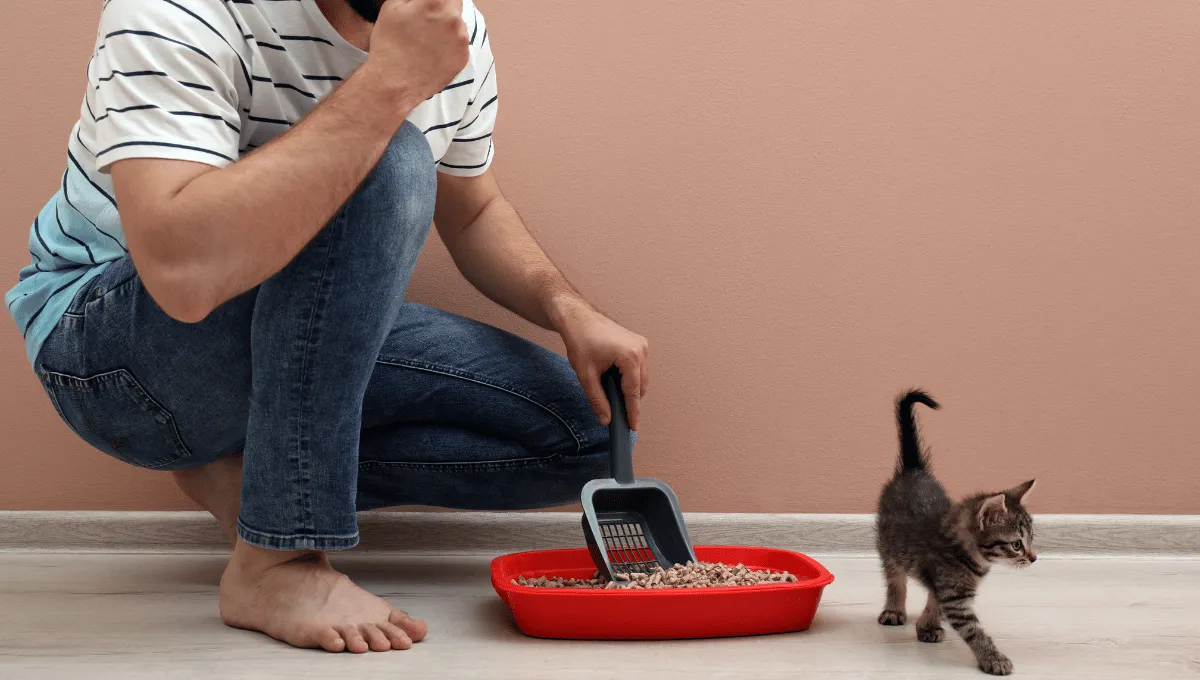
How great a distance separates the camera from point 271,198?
2.85ft

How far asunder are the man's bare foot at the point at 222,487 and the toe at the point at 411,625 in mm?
358

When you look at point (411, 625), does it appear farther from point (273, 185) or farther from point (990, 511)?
point (990, 511)

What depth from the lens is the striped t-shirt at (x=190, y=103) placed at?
90 cm

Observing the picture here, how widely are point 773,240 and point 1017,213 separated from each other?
38cm

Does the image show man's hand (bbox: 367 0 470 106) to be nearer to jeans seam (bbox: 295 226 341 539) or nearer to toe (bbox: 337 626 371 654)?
jeans seam (bbox: 295 226 341 539)

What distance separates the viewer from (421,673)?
3.11ft

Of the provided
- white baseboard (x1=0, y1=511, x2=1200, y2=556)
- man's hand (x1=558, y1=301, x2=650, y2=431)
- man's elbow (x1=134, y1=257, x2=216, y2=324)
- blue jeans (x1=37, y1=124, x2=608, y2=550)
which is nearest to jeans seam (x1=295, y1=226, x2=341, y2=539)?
blue jeans (x1=37, y1=124, x2=608, y2=550)

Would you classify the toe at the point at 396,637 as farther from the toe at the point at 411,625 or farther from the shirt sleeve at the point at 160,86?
the shirt sleeve at the point at 160,86

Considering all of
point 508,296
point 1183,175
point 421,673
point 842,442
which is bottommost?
point 421,673

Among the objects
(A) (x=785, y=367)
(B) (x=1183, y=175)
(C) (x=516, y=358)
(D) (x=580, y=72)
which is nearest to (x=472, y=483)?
(C) (x=516, y=358)

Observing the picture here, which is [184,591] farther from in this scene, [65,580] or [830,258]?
[830,258]

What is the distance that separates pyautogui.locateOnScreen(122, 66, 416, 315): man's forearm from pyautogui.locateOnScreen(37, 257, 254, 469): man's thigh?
0.60 ft

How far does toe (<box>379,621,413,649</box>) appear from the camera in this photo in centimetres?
102

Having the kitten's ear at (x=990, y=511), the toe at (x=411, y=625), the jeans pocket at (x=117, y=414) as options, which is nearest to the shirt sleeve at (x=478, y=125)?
the jeans pocket at (x=117, y=414)
